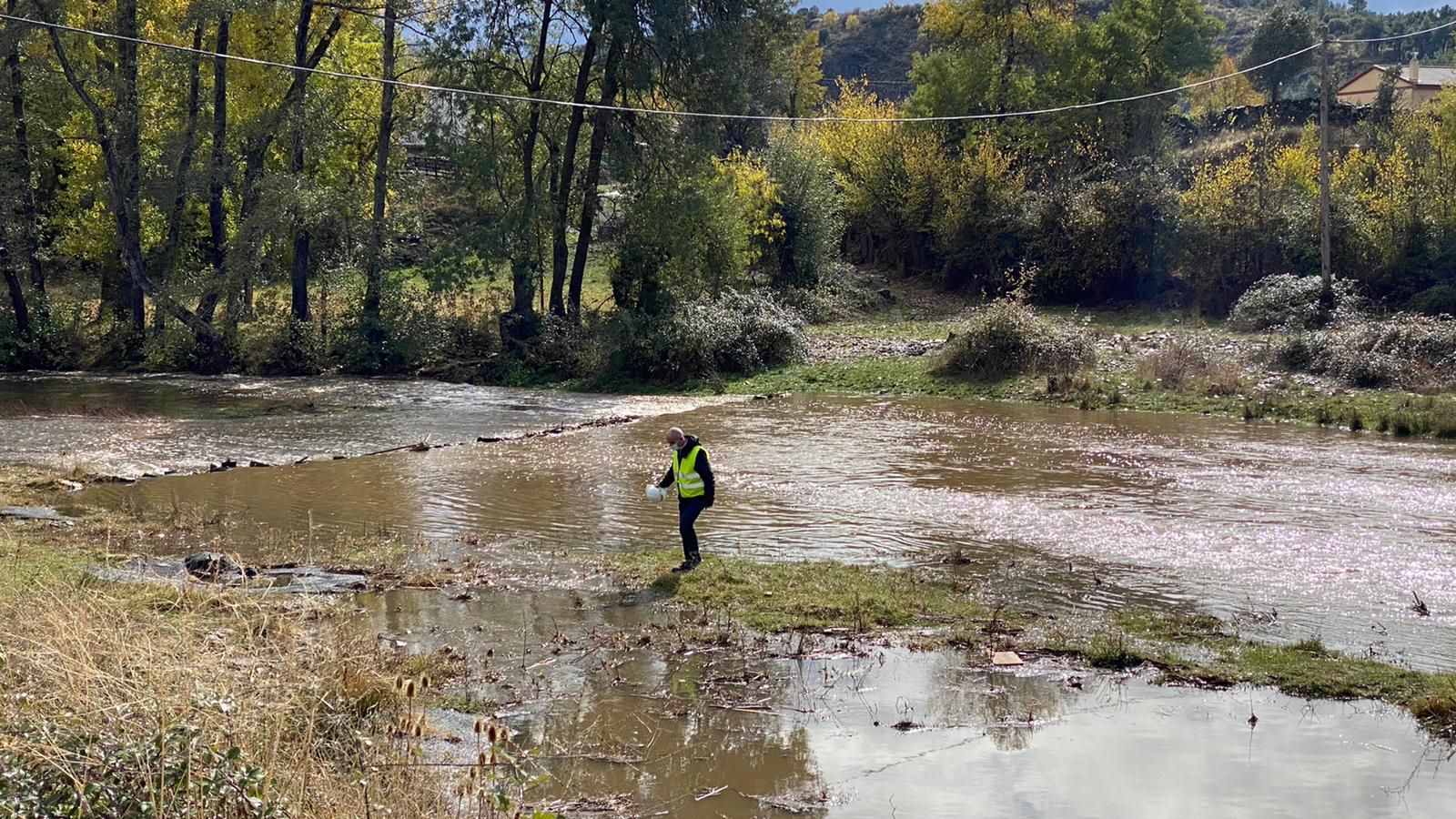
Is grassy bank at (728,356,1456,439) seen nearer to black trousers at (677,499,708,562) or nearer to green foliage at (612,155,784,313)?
green foliage at (612,155,784,313)

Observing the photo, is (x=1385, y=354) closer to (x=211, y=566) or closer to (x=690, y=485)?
(x=690, y=485)

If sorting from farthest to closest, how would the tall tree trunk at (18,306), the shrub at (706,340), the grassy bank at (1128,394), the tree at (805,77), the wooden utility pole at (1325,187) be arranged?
1. the tree at (805,77)
2. the tall tree trunk at (18,306)
3. the shrub at (706,340)
4. the wooden utility pole at (1325,187)
5. the grassy bank at (1128,394)

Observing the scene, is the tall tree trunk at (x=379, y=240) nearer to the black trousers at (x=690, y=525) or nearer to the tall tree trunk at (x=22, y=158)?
the tall tree trunk at (x=22, y=158)

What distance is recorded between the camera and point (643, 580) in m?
13.3

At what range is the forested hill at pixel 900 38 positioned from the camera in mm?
132750

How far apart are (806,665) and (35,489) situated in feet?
Result: 45.2

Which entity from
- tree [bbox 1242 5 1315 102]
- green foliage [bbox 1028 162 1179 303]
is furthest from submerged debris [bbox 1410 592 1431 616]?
tree [bbox 1242 5 1315 102]

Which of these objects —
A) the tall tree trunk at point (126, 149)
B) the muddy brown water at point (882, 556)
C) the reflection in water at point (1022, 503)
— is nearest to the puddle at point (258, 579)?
the muddy brown water at point (882, 556)

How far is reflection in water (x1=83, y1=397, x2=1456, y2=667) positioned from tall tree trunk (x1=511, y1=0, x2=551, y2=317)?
11.2 metres

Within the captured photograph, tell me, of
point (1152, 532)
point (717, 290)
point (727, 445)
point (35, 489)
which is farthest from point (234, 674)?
point (717, 290)

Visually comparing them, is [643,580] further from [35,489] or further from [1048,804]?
[35,489]

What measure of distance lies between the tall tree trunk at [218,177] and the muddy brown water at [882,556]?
6.84 m

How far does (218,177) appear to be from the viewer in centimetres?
3519

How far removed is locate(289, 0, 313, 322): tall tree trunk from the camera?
1364 inches
